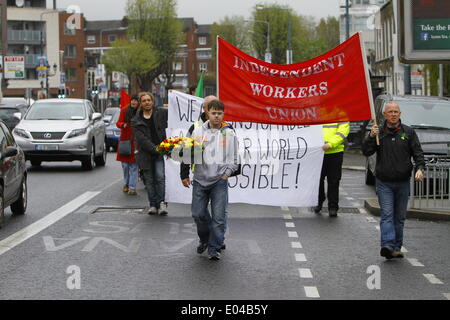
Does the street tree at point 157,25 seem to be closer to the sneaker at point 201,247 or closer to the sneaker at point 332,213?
the sneaker at point 332,213

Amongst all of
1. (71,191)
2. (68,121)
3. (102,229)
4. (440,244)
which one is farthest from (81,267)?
(68,121)

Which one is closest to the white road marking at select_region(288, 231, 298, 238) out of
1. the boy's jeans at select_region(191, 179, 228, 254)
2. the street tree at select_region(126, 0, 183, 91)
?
the boy's jeans at select_region(191, 179, 228, 254)

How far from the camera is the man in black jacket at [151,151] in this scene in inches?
599

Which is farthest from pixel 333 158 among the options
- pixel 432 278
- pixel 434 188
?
pixel 432 278

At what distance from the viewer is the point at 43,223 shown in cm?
1397

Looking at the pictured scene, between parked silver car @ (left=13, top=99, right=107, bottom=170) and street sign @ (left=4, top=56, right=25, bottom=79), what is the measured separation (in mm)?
41328

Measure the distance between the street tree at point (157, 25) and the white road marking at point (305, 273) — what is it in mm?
115523

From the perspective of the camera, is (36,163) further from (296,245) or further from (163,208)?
(296,245)

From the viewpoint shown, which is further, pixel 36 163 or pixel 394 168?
pixel 36 163

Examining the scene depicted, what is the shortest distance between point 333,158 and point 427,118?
4115 millimetres

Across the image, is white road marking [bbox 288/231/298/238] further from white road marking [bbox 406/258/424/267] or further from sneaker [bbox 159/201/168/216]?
sneaker [bbox 159/201/168/216]

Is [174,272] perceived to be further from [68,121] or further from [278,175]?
[68,121]

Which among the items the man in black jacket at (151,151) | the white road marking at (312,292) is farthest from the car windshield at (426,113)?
the white road marking at (312,292)
